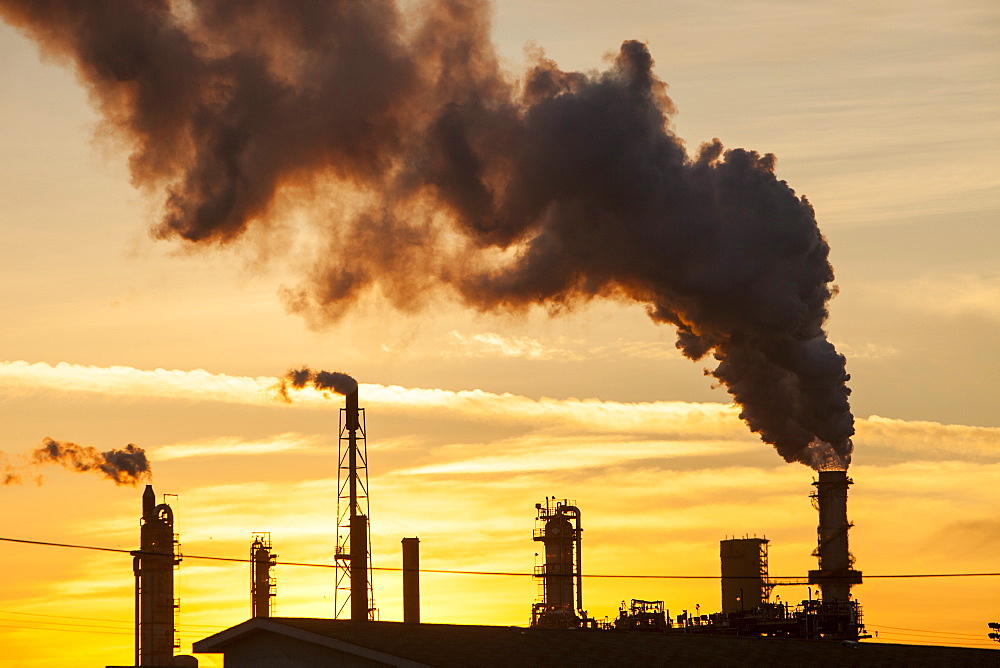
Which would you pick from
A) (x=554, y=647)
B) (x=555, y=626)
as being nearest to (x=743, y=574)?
(x=555, y=626)

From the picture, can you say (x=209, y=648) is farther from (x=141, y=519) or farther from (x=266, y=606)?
(x=266, y=606)

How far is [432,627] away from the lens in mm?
38250

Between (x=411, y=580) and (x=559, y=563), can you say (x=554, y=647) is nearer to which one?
(x=559, y=563)

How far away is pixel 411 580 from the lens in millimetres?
70750

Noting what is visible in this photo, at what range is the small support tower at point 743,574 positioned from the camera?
65.9m

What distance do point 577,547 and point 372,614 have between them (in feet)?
32.8

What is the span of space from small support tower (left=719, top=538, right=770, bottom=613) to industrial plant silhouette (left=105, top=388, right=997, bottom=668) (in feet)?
0.14

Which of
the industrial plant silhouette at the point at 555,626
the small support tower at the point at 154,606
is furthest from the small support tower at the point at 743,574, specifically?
the small support tower at the point at 154,606

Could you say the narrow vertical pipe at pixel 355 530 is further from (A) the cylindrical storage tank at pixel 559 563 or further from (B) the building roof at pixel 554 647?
(B) the building roof at pixel 554 647

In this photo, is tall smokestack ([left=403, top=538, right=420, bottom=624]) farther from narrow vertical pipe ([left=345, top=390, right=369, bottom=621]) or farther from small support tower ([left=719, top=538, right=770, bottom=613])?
small support tower ([left=719, top=538, right=770, bottom=613])

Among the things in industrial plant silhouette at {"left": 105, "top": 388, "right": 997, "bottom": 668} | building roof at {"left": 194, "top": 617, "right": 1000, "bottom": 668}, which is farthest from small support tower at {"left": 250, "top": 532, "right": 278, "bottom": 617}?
building roof at {"left": 194, "top": 617, "right": 1000, "bottom": 668}

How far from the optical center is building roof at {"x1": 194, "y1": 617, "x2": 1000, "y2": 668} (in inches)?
1351

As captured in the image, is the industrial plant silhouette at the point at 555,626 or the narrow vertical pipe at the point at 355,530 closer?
the industrial plant silhouette at the point at 555,626

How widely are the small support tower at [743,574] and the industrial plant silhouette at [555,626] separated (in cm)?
4
